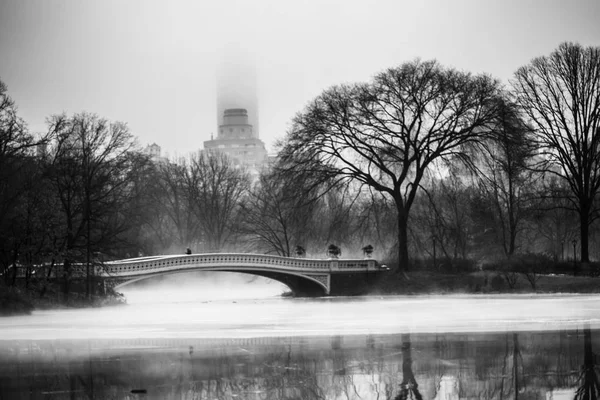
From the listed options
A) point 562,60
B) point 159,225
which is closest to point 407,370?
point 562,60

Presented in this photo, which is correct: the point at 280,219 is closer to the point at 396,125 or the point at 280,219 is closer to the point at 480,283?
the point at 396,125

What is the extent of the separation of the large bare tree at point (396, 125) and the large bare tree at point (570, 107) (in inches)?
128

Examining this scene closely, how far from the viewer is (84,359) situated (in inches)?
1048

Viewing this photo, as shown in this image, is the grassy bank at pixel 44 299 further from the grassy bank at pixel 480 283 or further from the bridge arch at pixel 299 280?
the grassy bank at pixel 480 283

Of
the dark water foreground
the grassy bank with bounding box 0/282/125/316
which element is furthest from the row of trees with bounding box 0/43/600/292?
the dark water foreground

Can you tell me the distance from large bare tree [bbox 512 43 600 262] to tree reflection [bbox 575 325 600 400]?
43.2 meters

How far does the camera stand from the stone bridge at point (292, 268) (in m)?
67.4

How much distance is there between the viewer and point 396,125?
70.8 m

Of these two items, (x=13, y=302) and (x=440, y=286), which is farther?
(x=440, y=286)

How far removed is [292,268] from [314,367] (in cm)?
4709

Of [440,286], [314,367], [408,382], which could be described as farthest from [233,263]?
[408,382]

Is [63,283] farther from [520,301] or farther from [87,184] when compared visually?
[520,301]

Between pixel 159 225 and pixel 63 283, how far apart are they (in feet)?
158

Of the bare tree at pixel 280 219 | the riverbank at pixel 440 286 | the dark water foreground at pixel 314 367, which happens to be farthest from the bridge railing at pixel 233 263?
the dark water foreground at pixel 314 367
